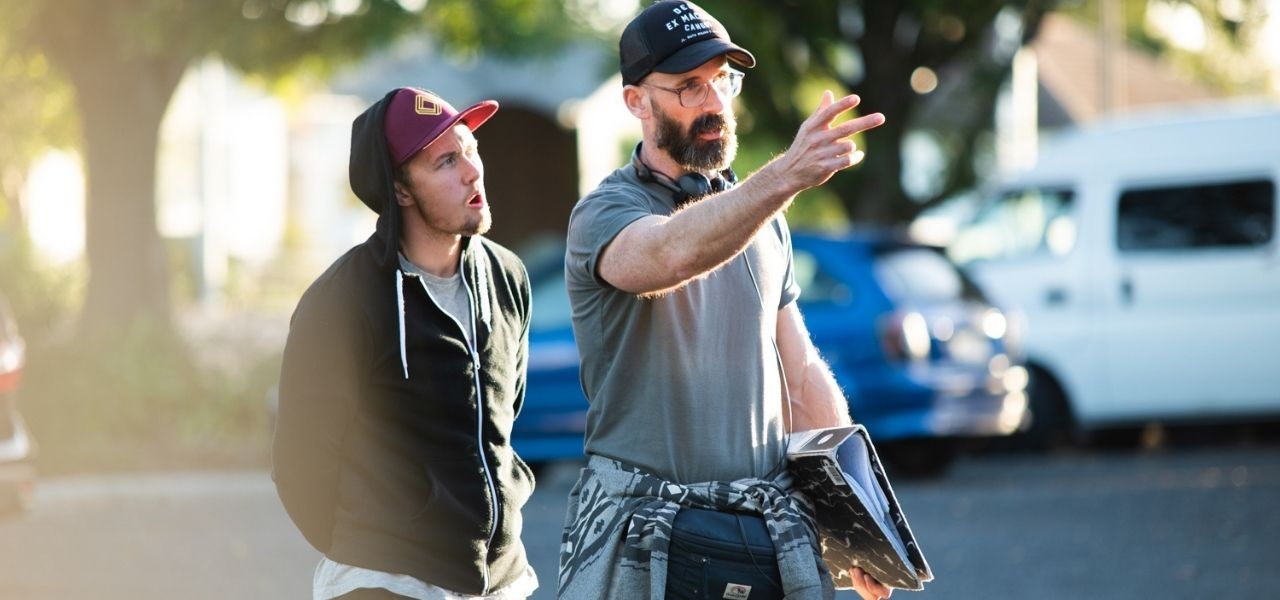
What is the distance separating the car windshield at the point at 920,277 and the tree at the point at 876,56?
3.43 m

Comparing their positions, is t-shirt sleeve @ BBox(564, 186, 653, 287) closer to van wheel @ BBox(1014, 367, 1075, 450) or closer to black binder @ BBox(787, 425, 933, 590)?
black binder @ BBox(787, 425, 933, 590)

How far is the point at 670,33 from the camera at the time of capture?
3.77 meters

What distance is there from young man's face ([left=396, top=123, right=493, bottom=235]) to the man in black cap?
9.1 inches

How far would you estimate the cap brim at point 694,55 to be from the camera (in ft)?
12.2

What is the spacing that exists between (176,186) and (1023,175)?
77.2 ft

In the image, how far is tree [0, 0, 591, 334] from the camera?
14.0 metres

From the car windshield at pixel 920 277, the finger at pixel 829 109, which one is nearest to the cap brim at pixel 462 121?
the finger at pixel 829 109

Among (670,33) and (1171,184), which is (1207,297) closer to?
(1171,184)

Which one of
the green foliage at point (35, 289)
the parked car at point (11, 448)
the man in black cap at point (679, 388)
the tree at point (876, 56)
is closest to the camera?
the man in black cap at point (679, 388)

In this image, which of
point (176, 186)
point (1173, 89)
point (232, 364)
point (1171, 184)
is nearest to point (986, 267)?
point (1171, 184)

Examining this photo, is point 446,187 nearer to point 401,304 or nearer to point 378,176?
point 378,176

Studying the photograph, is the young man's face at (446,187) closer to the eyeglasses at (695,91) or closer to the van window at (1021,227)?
the eyeglasses at (695,91)

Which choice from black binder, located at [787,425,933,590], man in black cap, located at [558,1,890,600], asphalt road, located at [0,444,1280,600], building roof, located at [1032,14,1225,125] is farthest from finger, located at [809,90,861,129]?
building roof, located at [1032,14,1225,125]

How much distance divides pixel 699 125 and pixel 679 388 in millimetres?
512
